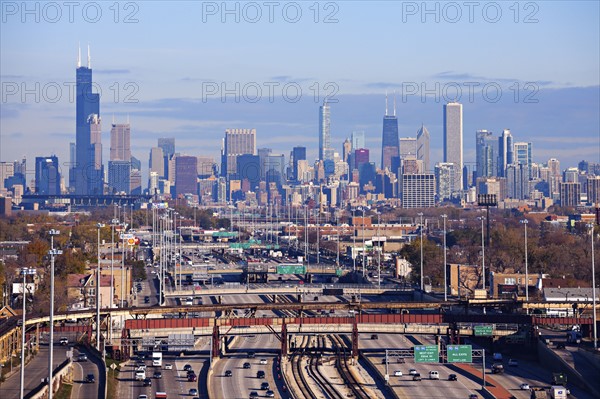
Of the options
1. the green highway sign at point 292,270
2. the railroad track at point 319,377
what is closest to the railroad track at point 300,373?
the railroad track at point 319,377

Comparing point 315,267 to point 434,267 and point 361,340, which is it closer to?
point 434,267

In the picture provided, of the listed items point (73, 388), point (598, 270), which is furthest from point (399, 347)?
point (598, 270)

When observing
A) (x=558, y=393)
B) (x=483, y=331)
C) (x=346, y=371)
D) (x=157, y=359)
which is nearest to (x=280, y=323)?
(x=346, y=371)

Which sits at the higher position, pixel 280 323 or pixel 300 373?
pixel 280 323

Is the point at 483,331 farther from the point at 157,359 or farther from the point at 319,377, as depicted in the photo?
the point at 157,359

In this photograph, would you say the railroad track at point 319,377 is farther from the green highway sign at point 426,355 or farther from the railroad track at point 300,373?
the green highway sign at point 426,355

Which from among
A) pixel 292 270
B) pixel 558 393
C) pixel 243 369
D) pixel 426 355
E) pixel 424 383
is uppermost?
pixel 292 270

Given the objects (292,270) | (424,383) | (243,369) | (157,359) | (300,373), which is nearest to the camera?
(424,383)
